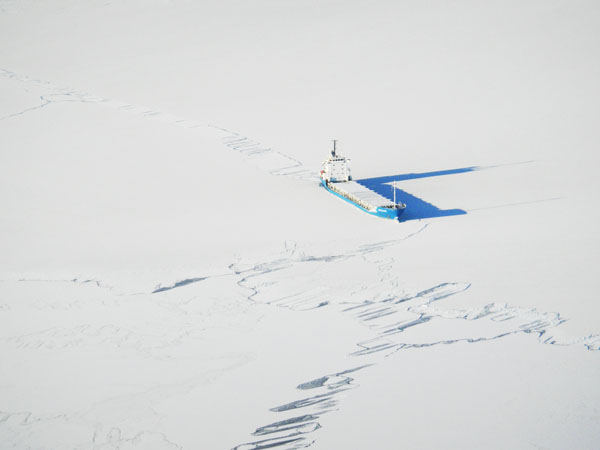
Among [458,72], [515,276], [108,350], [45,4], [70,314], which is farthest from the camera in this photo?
[45,4]

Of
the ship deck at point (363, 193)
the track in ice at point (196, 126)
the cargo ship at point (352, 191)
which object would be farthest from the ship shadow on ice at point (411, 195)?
the track in ice at point (196, 126)

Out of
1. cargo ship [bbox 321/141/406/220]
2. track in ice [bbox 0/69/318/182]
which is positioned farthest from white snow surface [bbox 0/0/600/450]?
cargo ship [bbox 321/141/406/220]

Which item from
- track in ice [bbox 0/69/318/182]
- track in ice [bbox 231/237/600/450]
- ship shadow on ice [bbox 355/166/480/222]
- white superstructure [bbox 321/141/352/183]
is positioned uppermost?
track in ice [bbox 0/69/318/182]

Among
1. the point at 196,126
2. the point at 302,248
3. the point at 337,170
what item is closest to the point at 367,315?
the point at 302,248

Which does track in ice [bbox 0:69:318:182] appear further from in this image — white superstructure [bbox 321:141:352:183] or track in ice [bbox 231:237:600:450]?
track in ice [bbox 231:237:600:450]

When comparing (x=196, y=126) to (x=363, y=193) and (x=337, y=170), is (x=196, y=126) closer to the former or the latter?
(x=337, y=170)

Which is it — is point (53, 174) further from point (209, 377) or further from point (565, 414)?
point (565, 414)

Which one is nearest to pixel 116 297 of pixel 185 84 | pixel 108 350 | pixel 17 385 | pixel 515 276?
pixel 108 350
